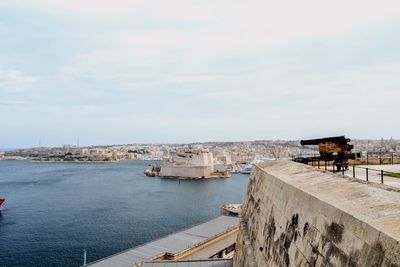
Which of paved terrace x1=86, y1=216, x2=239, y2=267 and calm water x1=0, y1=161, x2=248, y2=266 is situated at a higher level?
paved terrace x1=86, y1=216, x2=239, y2=267

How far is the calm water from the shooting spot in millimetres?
26003

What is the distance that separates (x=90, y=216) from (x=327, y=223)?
35673mm

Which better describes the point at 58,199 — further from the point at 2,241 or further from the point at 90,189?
the point at 2,241

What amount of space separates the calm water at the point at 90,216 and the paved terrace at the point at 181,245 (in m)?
5.46

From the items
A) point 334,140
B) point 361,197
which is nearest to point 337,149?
point 334,140

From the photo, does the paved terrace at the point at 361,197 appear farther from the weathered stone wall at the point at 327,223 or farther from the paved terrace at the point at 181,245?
the paved terrace at the point at 181,245

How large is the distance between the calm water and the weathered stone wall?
1930cm

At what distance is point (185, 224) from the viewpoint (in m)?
34.6

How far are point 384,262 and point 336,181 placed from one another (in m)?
3.11

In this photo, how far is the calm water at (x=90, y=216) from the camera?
2600 centimetres

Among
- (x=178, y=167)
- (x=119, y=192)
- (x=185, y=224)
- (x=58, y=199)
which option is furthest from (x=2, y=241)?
(x=178, y=167)

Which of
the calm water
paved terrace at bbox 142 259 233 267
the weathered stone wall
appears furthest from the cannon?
the calm water

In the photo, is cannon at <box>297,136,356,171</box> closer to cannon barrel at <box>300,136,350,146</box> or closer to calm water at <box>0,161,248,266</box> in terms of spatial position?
cannon barrel at <box>300,136,350,146</box>

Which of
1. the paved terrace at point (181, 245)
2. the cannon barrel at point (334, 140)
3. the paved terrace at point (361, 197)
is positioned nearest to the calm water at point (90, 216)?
the paved terrace at point (181, 245)
